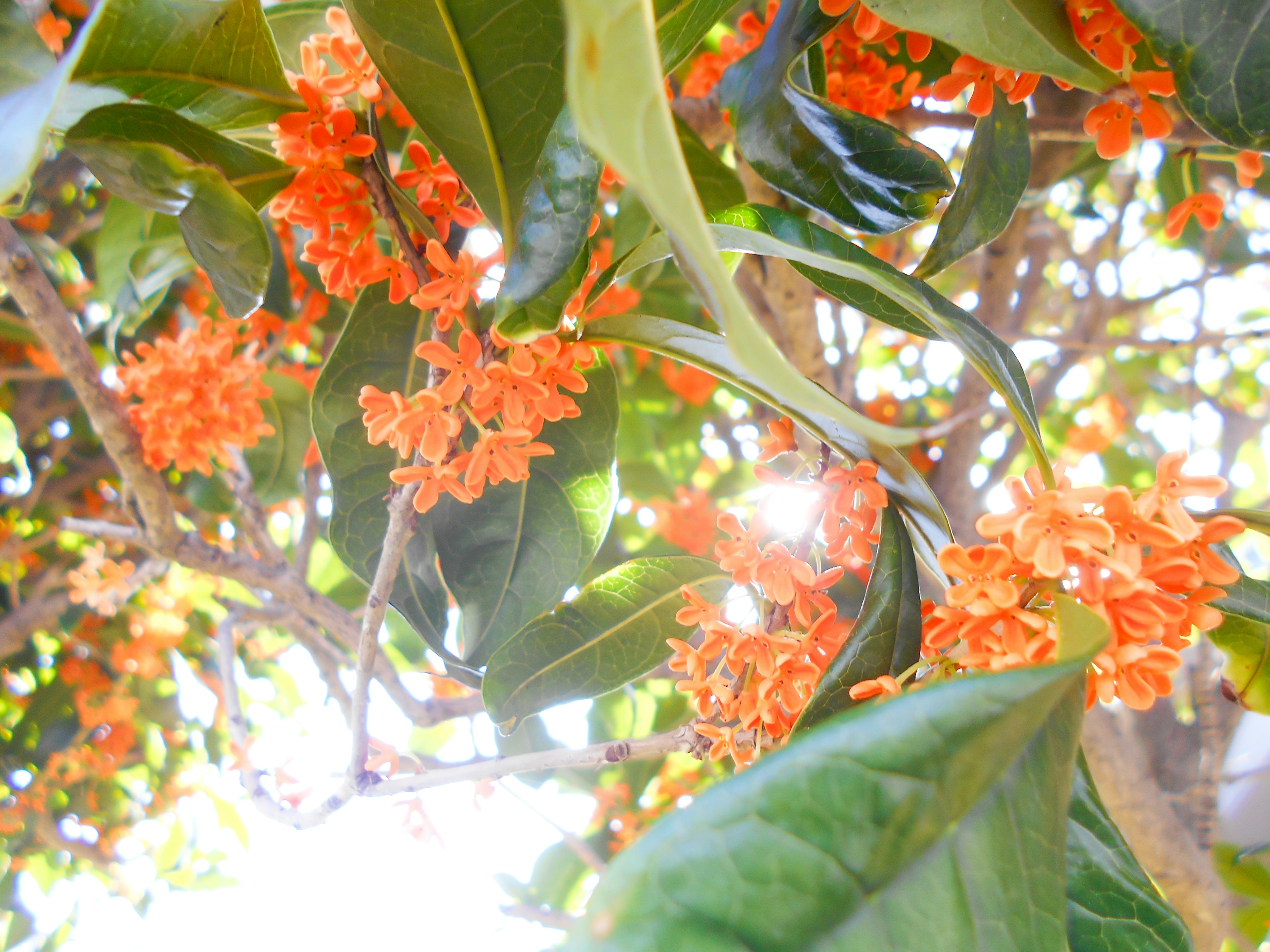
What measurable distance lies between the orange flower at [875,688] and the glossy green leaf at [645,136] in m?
0.28

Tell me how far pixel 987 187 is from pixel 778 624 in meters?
0.49

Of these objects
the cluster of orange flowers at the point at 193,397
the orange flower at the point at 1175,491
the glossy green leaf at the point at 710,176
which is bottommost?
the cluster of orange flowers at the point at 193,397

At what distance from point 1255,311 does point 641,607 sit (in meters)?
3.05

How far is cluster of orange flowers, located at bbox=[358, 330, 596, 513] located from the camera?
26.5 inches

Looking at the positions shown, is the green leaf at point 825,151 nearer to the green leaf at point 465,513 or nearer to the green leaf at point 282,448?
the green leaf at point 465,513

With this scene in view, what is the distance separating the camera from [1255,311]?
282cm

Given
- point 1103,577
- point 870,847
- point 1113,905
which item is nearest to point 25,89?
point 870,847

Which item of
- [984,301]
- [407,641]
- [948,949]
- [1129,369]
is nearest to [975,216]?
[948,949]

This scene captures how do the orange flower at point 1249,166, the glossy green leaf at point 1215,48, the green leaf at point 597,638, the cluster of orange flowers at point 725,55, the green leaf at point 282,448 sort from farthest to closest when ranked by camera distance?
the green leaf at point 282,448, the cluster of orange flowers at point 725,55, the green leaf at point 597,638, the orange flower at point 1249,166, the glossy green leaf at point 1215,48

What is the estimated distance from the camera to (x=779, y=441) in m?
0.76

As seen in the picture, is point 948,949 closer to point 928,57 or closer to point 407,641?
point 928,57

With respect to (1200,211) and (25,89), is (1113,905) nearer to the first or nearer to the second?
(1200,211)

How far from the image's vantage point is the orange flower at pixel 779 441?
752 millimetres

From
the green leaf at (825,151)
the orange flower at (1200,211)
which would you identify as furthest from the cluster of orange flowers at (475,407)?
the orange flower at (1200,211)
